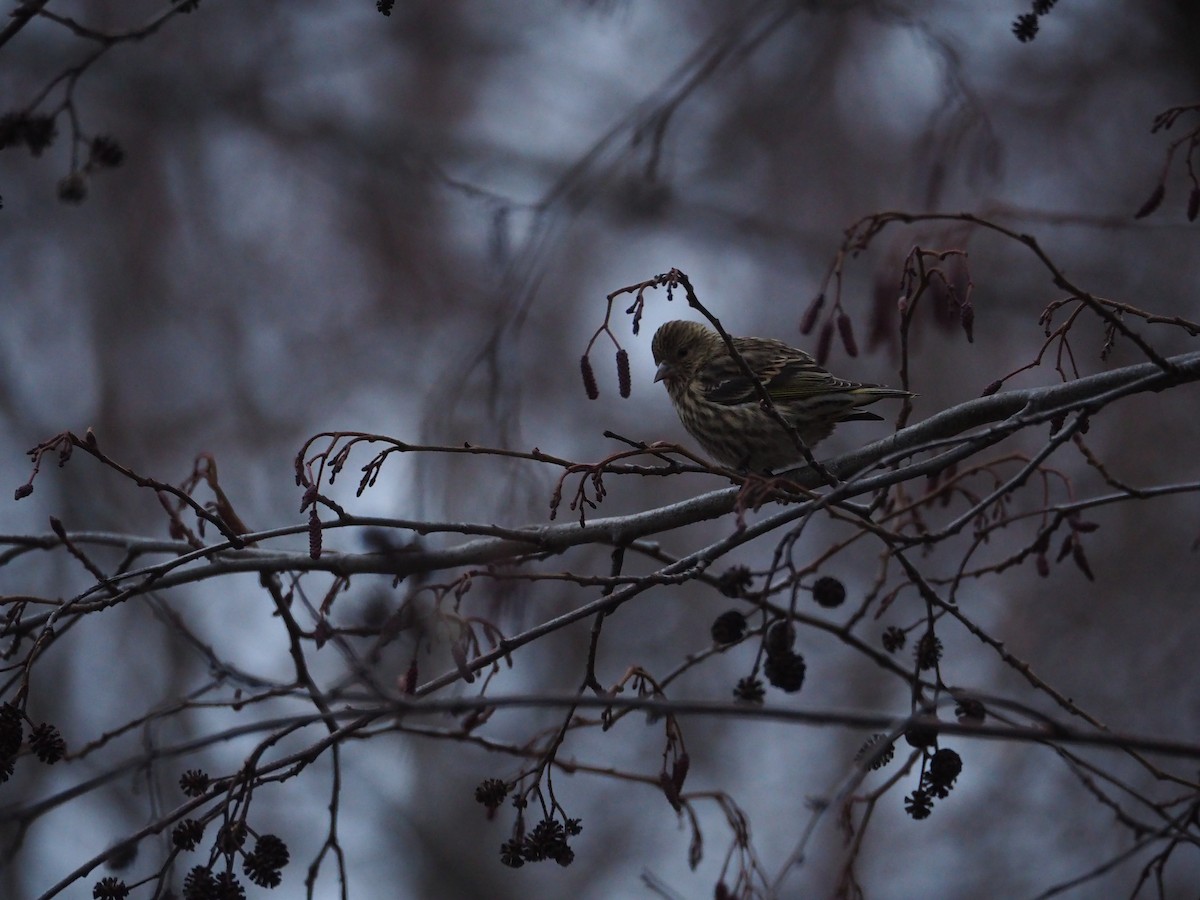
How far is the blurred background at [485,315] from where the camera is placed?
9172mm

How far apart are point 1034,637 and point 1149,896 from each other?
2025mm

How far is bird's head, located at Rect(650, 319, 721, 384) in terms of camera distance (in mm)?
5246

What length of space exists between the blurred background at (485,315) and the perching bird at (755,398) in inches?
147

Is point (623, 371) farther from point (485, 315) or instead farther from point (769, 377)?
point (485, 315)

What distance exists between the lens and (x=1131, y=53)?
827 cm

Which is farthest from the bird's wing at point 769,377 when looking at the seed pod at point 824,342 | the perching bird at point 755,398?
the seed pod at point 824,342

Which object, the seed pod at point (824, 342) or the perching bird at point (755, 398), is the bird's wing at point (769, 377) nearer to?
the perching bird at point (755, 398)

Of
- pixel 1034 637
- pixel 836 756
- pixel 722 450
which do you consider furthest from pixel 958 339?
pixel 722 450

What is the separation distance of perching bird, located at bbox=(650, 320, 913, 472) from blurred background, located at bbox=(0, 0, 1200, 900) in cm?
374

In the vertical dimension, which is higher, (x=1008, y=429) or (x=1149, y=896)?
(x=1149, y=896)

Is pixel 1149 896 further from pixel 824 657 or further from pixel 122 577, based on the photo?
pixel 122 577

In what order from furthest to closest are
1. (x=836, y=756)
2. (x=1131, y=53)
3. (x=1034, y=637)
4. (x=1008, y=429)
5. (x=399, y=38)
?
(x=399, y=38) < (x=836, y=756) < (x=1034, y=637) < (x=1131, y=53) < (x=1008, y=429)

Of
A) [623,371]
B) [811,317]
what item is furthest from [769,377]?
[623,371]

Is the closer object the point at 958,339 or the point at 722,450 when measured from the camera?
the point at 722,450
